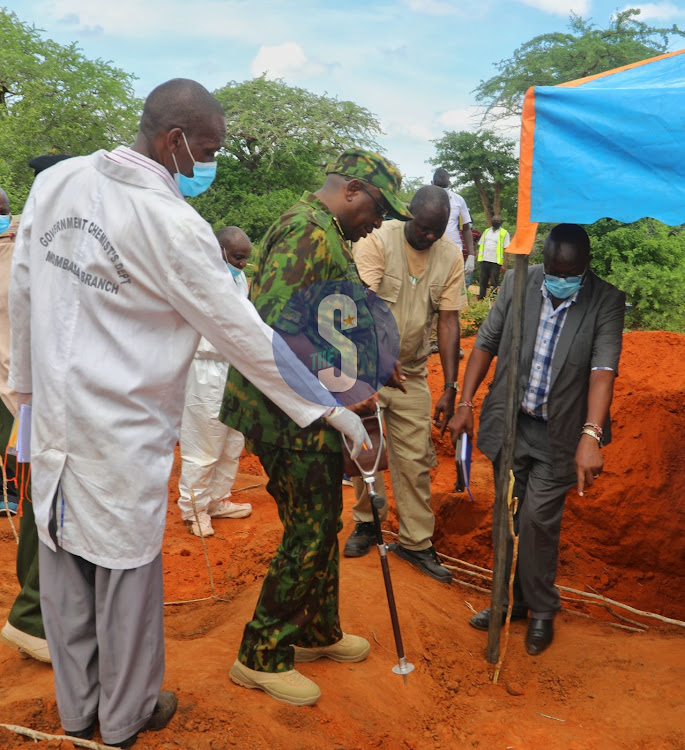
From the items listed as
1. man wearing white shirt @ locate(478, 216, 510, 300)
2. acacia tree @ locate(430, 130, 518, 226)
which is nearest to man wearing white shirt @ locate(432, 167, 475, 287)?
man wearing white shirt @ locate(478, 216, 510, 300)

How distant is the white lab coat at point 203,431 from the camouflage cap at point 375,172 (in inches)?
71.7

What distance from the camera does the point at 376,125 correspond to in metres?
19.5

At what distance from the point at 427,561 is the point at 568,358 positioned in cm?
160

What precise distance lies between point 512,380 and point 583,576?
2603 mm

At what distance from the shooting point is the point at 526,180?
9.46ft

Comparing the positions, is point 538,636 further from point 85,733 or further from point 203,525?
point 203,525

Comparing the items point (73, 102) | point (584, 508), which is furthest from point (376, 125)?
point (584, 508)

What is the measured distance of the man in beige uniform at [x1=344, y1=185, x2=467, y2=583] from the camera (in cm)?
405

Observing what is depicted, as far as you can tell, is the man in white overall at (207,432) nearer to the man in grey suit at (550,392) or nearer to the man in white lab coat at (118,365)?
the man in grey suit at (550,392)

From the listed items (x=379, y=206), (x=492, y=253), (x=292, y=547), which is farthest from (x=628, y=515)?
(x=492, y=253)

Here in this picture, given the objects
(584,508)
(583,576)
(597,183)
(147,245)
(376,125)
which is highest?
(376,125)

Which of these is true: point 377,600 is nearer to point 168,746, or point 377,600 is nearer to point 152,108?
point 168,746

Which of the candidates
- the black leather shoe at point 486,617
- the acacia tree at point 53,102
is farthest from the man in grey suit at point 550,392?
the acacia tree at point 53,102

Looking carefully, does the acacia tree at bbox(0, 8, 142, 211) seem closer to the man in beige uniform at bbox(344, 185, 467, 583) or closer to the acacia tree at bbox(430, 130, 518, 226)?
the acacia tree at bbox(430, 130, 518, 226)
